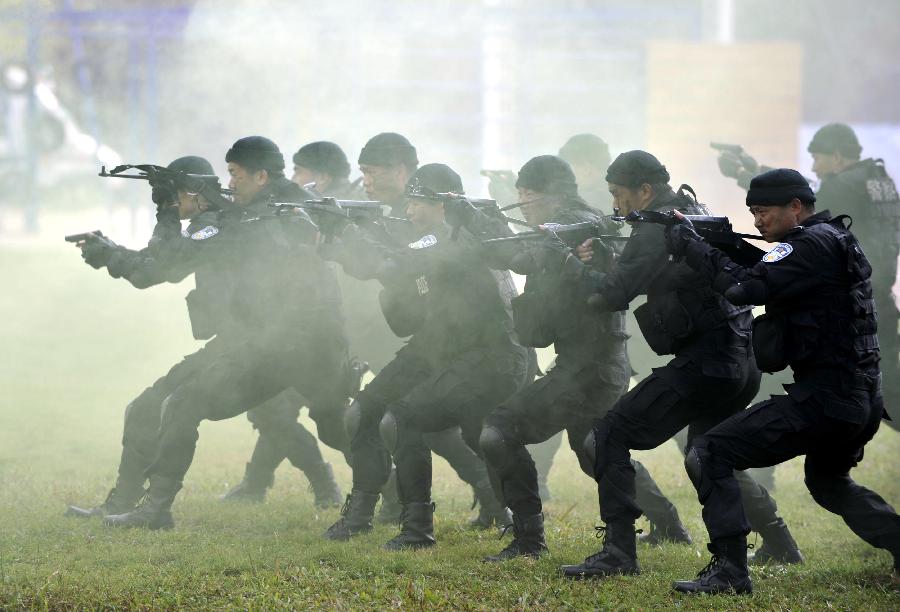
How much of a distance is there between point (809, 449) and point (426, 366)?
2.37 m

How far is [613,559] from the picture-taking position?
20.0 ft

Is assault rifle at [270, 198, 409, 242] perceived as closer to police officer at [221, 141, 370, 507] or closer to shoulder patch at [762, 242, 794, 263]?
police officer at [221, 141, 370, 507]

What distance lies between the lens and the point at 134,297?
17.5m

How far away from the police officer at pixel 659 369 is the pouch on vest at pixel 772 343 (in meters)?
0.39

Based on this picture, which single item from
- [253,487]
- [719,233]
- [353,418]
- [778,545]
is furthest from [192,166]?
[778,545]

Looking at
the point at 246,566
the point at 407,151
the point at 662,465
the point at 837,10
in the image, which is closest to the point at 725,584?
the point at 246,566

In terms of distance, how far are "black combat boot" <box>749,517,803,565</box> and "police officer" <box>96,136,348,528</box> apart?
109 inches

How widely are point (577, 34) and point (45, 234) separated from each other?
9.78m

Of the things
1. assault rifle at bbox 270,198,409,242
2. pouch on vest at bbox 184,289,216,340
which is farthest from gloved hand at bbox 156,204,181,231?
assault rifle at bbox 270,198,409,242

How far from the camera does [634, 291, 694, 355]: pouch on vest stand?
590 cm

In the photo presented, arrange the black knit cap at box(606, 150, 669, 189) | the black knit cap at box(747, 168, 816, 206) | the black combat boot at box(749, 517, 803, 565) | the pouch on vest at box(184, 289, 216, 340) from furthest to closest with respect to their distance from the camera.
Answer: the pouch on vest at box(184, 289, 216, 340) → the black combat boot at box(749, 517, 803, 565) → the black knit cap at box(606, 150, 669, 189) → the black knit cap at box(747, 168, 816, 206)

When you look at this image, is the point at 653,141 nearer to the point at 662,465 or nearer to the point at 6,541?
the point at 662,465

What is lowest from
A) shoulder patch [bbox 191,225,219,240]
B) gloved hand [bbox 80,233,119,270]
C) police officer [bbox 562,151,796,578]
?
police officer [bbox 562,151,796,578]

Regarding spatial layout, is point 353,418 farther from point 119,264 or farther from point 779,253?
point 779,253
